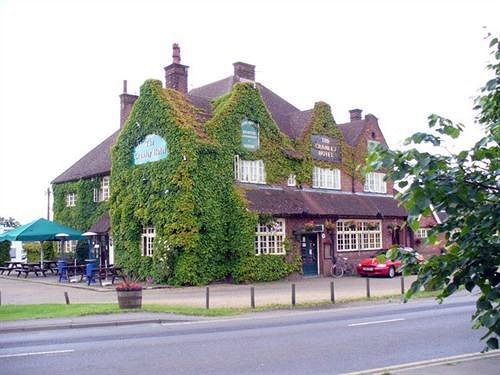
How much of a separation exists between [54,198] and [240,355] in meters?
35.3

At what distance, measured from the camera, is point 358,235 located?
114 ft

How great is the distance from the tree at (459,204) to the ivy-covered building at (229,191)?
20065 millimetres

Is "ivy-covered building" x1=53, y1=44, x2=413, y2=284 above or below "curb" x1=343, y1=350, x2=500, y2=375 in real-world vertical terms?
above

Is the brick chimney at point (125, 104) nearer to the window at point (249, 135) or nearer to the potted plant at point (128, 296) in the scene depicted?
the window at point (249, 135)

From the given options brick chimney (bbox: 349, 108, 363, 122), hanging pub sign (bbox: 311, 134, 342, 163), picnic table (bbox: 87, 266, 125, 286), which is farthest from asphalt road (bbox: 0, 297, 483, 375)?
brick chimney (bbox: 349, 108, 363, 122)

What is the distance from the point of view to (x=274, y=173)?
31281mm

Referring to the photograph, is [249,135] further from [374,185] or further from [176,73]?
[374,185]

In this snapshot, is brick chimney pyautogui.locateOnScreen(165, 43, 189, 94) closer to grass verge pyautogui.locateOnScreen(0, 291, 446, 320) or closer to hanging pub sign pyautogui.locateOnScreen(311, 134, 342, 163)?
hanging pub sign pyautogui.locateOnScreen(311, 134, 342, 163)

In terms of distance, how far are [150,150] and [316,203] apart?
10.0 meters

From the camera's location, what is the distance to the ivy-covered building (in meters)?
27.2

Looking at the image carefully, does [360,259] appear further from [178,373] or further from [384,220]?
[178,373]

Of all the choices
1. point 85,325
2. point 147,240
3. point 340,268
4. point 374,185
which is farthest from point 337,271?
Answer: point 85,325

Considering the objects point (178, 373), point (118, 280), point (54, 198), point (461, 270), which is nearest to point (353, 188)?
point (118, 280)

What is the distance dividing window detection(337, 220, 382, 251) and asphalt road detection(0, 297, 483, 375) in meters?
17.8
